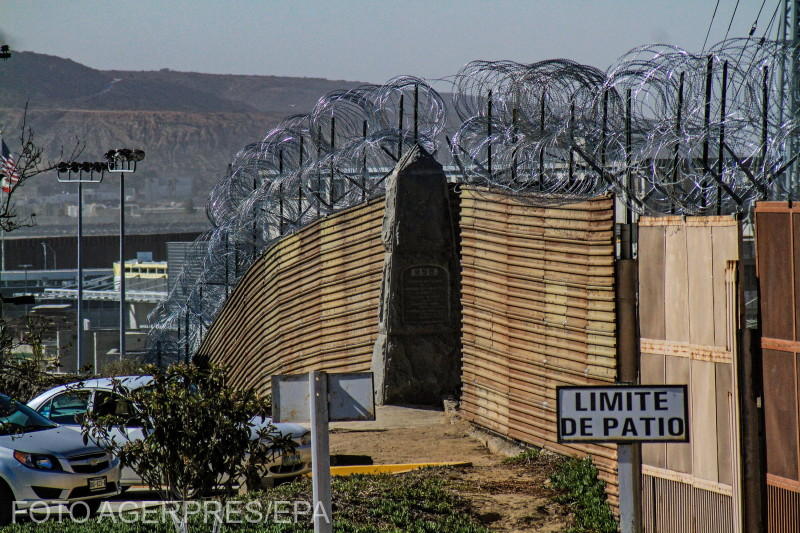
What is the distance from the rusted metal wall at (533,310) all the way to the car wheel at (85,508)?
14.1 ft

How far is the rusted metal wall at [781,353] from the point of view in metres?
7.50

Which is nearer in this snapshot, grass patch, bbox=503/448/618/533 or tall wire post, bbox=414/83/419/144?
grass patch, bbox=503/448/618/533

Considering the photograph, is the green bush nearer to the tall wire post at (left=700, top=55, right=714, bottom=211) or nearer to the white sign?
the white sign

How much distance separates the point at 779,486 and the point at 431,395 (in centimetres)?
765

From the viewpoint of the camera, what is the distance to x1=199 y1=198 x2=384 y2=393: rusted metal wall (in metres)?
16.0

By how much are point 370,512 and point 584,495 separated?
1861mm

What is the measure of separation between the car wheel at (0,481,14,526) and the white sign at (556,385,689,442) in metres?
6.62

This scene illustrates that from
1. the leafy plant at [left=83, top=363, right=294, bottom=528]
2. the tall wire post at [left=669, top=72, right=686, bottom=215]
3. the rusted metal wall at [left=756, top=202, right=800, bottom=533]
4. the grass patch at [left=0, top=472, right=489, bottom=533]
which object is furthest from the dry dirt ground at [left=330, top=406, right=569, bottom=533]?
the tall wire post at [left=669, top=72, right=686, bottom=215]

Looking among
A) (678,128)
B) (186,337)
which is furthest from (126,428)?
(186,337)

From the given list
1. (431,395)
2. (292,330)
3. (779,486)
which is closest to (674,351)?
(779,486)

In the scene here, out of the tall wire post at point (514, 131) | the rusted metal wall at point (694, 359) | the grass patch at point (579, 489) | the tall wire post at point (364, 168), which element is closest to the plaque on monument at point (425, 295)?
the tall wire post at point (364, 168)

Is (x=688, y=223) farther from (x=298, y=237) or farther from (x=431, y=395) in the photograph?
(x=298, y=237)

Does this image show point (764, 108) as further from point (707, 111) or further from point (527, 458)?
point (527, 458)

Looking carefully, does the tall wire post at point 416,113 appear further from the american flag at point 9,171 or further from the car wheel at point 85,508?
the car wheel at point 85,508
